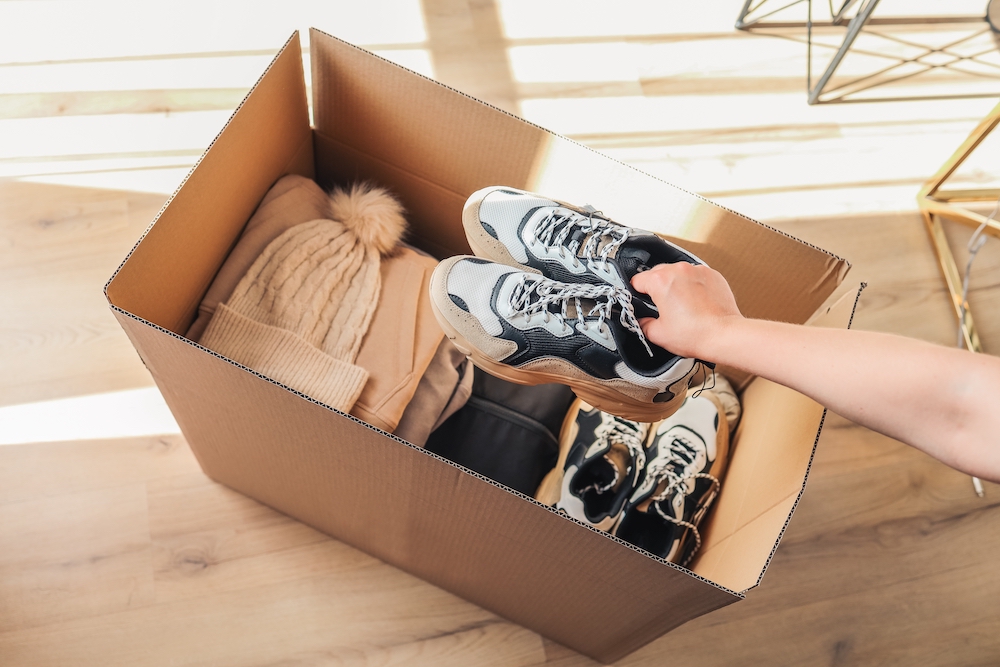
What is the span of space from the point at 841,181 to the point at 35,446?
138 cm

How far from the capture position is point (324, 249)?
88cm

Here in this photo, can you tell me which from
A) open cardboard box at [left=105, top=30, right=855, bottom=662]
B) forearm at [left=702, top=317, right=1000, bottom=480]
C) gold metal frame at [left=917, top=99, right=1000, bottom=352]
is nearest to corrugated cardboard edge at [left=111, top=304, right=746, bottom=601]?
open cardboard box at [left=105, top=30, right=855, bottom=662]

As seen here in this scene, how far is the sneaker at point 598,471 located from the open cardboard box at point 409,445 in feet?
0.35

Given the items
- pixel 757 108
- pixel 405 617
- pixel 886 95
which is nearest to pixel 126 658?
pixel 405 617

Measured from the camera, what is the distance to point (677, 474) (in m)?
0.82

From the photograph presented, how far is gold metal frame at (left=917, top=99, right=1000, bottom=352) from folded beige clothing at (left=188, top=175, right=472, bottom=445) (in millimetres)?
873

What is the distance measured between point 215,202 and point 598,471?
527 millimetres

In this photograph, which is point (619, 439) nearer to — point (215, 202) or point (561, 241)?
point (561, 241)

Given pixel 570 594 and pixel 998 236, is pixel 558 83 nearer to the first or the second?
pixel 998 236

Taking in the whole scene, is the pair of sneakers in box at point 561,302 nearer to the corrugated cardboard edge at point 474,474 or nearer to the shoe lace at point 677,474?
the shoe lace at point 677,474

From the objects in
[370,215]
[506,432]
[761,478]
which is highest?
[370,215]

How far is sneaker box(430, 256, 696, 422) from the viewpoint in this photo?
0.70 metres

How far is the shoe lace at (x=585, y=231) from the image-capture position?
749 mm

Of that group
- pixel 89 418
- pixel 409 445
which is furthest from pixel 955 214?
pixel 89 418
